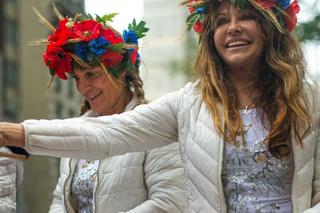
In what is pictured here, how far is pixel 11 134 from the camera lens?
9.33 ft

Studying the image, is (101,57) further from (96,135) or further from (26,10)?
(26,10)

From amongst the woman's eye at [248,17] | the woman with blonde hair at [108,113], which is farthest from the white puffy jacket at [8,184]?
the woman's eye at [248,17]

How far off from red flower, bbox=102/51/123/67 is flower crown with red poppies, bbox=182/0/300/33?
29.3 inches

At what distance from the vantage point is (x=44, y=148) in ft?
9.84

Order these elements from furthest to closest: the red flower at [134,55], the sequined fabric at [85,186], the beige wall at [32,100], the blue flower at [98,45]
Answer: the beige wall at [32,100] → the red flower at [134,55] → the blue flower at [98,45] → the sequined fabric at [85,186]

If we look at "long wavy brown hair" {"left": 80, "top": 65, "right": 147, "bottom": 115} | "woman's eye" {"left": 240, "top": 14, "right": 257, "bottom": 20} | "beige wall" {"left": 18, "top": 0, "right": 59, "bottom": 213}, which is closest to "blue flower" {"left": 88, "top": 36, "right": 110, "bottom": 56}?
"long wavy brown hair" {"left": 80, "top": 65, "right": 147, "bottom": 115}

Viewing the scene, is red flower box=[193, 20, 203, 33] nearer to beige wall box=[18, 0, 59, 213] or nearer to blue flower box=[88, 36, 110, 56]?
blue flower box=[88, 36, 110, 56]

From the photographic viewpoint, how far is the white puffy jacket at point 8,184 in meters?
3.76

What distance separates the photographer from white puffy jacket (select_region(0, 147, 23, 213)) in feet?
12.3

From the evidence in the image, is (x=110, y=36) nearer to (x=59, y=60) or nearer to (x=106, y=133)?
(x=59, y=60)

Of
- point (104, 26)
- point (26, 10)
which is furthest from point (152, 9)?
point (104, 26)

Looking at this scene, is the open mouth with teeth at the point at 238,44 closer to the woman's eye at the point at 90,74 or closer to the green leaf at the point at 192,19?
the green leaf at the point at 192,19

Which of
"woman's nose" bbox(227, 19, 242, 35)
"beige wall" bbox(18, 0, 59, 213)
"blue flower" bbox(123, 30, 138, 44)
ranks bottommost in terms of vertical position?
"beige wall" bbox(18, 0, 59, 213)

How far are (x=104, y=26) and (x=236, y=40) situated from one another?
48.0 inches
